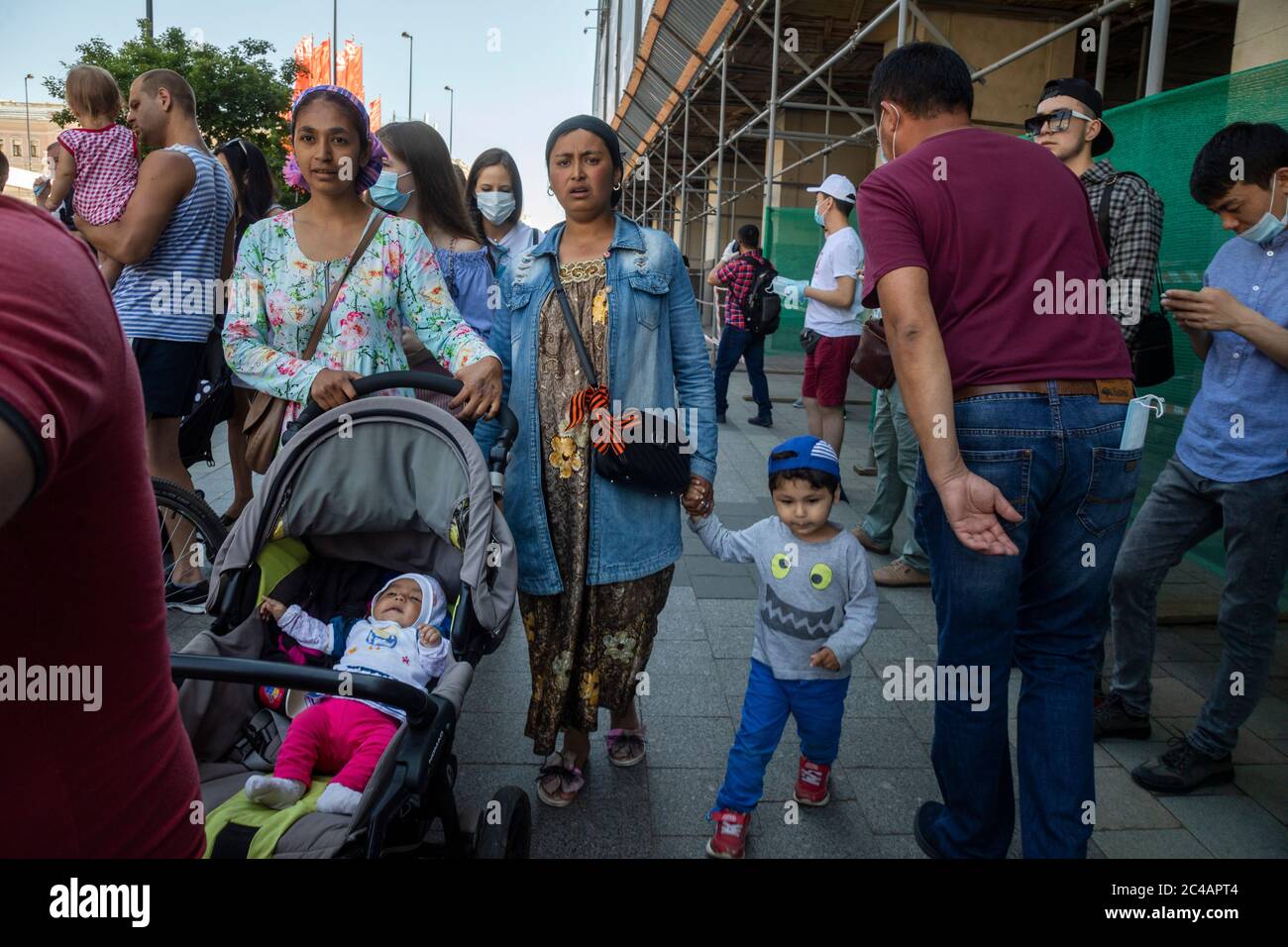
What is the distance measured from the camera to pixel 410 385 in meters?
2.88

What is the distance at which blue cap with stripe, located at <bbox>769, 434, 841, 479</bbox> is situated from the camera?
2.86 m

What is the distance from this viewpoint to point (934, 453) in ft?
7.38

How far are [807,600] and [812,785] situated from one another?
24.9 inches

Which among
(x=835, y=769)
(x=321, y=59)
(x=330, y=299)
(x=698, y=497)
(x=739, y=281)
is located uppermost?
(x=321, y=59)

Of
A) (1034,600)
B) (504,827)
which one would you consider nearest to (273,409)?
(504,827)

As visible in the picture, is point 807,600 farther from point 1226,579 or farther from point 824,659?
point 1226,579

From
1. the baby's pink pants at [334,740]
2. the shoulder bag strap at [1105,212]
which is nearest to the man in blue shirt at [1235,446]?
the shoulder bag strap at [1105,212]

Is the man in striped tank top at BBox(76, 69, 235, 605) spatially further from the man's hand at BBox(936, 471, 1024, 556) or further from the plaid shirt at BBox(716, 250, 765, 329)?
the plaid shirt at BBox(716, 250, 765, 329)

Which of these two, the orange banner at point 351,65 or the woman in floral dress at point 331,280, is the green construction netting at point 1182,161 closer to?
the woman in floral dress at point 331,280

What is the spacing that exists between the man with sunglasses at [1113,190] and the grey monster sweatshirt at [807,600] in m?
1.28

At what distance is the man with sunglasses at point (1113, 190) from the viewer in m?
3.24

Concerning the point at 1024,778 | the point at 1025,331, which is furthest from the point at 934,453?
the point at 1024,778

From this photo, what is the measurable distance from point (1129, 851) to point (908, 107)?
2.19 metres

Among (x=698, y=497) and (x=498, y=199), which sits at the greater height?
(x=498, y=199)
